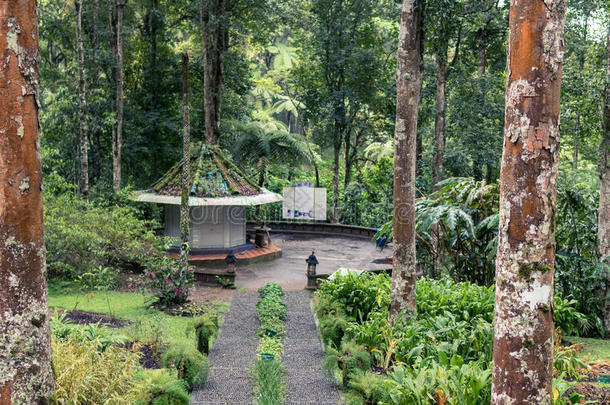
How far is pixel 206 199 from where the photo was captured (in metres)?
17.3

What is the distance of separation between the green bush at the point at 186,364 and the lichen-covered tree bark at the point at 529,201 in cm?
443

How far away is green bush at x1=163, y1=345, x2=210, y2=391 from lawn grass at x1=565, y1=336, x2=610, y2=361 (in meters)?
5.44

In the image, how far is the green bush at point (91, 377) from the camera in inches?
196

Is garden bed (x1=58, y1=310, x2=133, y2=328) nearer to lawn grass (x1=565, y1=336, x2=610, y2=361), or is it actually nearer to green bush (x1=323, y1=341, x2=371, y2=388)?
green bush (x1=323, y1=341, x2=371, y2=388)

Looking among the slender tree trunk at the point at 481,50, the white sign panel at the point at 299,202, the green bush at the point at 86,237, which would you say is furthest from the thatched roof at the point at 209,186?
the slender tree trunk at the point at 481,50

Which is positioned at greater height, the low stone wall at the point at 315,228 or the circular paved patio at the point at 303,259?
the low stone wall at the point at 315,228

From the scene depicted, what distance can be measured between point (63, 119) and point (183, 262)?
10537 millimetres

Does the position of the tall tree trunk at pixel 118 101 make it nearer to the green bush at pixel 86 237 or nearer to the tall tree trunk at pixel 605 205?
the green bush at pixel 86 237

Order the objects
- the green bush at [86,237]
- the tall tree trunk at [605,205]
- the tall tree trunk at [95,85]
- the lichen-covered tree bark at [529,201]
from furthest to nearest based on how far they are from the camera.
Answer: the tall tree trunk at [95,85] → the green bush at [86,237] → the tall tree trunk at [605,205] → the lichen-covered tree bark at [529,201]

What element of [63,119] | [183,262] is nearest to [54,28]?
[63,119]

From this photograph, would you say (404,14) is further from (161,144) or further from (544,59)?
(161,144)

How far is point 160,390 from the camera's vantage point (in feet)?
19.0

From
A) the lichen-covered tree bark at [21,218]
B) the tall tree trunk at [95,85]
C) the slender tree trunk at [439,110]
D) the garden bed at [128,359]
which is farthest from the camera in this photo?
the tall tree trunk at [95,85]

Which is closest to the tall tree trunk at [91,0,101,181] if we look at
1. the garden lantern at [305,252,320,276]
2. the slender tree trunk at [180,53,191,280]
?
the slender tree trunk at [180,53,191,280]
